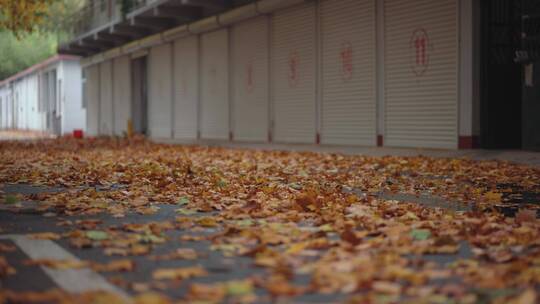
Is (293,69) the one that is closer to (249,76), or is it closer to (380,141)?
(249,76)

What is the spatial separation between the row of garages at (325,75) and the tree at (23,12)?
20.3ft

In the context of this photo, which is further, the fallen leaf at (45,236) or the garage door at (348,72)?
the garage door at (348,72)

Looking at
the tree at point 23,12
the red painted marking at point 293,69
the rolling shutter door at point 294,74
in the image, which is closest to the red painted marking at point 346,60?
the rolling shutter door at point 294,74

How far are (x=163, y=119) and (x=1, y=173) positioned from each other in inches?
838

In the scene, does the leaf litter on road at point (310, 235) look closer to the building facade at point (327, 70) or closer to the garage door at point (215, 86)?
the building facade at point (327, 70)

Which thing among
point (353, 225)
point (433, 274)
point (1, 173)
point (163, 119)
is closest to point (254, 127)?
point (163, 119)

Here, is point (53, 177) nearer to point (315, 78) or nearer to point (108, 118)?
point (315, 78)

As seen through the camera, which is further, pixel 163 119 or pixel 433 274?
pixel 163 119

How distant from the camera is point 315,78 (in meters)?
21.0

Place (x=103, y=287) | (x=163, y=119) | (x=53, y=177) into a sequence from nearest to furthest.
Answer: (x=103, y=287)
(x=53, y=177)
(x=163, y=119)

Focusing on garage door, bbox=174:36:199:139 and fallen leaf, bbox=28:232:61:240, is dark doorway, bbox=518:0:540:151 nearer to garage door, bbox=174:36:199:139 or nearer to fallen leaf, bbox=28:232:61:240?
fallen leaf, bbox=28:232:61:240

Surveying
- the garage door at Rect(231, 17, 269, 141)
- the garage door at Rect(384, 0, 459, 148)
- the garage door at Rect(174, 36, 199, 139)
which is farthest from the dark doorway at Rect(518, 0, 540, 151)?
the garage door at Rect(174, 36, 199, 139)

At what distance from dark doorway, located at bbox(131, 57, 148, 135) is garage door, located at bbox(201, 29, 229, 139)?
341 inches

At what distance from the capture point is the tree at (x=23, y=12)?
21.3 meters
